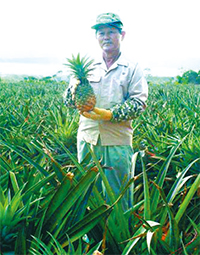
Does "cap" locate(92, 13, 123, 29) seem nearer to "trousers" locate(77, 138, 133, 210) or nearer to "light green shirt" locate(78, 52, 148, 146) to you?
"light green shirt" locate(78, 52, 148, 146)

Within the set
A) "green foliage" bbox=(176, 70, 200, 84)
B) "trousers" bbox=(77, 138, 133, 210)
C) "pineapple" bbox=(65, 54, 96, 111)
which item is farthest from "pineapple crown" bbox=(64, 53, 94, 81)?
"green foliage" bbox=(176, 70, 200, 84)

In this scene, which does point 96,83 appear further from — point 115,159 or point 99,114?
point 115,159

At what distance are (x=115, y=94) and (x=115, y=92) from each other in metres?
0.01

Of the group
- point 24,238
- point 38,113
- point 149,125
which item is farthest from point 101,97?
point 38,113

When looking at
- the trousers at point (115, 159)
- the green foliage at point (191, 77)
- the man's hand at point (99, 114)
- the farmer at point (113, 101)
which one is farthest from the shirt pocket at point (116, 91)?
the green foliage at point (191, 77)

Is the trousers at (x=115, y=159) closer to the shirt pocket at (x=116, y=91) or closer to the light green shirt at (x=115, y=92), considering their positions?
the light green shirt at (x=115, y=92)

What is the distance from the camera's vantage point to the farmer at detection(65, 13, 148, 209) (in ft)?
6.67

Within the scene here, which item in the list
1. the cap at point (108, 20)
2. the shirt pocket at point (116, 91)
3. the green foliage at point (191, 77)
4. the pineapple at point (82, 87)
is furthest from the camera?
the green foliage at point (191, 77)

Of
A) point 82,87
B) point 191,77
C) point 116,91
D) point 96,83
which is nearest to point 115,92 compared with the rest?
point 116,91

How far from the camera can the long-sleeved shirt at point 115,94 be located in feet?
6.91

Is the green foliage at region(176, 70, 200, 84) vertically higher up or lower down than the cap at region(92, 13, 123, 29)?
lower down

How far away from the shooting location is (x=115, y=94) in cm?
215

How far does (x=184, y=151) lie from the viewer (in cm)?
278

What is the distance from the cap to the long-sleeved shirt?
213mm
